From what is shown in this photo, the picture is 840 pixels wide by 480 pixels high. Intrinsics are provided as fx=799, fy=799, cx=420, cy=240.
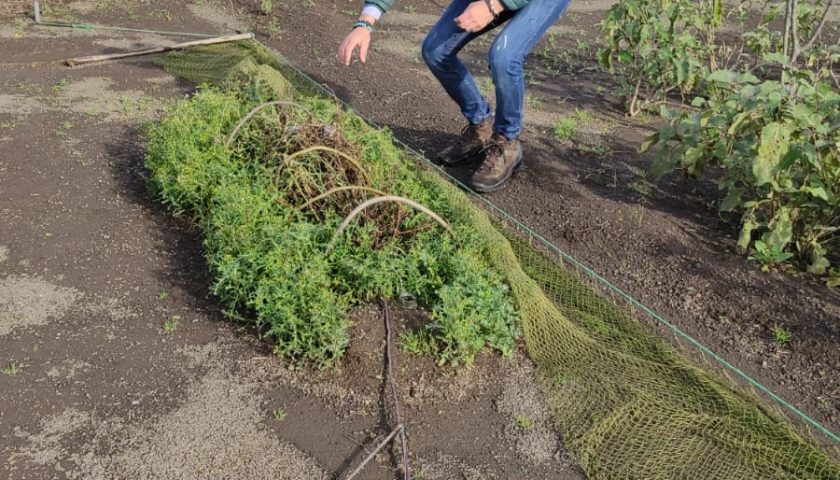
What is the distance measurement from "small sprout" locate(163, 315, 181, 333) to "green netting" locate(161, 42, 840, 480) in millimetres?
1268

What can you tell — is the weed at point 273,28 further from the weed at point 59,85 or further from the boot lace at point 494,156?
the boot lace at point 494,156

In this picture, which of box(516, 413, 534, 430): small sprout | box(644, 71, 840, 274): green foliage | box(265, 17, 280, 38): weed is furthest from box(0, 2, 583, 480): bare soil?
box(265, 17, 280, 38): weed

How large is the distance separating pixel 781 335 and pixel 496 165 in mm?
1659

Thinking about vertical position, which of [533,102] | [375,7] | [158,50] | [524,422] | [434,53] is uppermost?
[375,7]

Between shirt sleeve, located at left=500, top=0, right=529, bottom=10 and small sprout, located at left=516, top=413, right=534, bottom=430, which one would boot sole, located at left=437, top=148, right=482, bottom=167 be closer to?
shirt sleeve, located at left=500, top=0, right=529, bottom=10

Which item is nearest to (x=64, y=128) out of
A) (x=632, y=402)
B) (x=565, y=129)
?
(x=565, y=129)

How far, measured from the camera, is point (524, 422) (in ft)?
8.70

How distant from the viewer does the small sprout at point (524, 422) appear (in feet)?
8.67

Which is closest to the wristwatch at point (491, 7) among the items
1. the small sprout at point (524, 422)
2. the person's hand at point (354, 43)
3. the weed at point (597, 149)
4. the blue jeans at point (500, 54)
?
the blue jeans at point (500, 54)

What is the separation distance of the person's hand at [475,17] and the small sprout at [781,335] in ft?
5.96

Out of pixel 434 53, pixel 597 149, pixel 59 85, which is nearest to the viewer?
pixel 434 53

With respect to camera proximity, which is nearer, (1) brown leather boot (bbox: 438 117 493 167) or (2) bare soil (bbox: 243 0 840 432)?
(2) bare soil (bbox: 243 0 840 432)

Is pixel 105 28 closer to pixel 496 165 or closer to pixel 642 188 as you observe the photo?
pixel 496 165

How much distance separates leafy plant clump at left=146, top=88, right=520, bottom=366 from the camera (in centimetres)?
288
